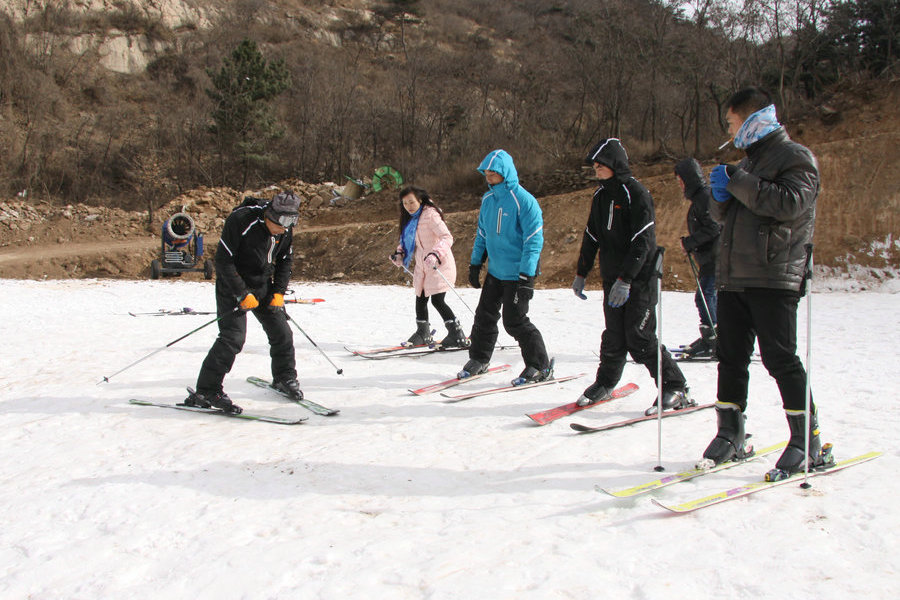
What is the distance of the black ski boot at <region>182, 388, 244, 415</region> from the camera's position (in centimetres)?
540

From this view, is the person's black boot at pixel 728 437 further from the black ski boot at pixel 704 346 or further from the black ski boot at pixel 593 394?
the black ski boot at pixel 704 346

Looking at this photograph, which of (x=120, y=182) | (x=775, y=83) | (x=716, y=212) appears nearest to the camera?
(x=716, y=212)

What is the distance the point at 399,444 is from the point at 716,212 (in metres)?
2.54

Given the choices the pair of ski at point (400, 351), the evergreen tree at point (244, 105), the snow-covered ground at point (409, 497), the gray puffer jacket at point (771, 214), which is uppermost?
the evergreen tree at point (244, 105)

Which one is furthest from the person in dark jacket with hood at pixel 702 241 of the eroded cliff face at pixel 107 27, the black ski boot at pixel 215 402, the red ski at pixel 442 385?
the eroded cliff face at pixel 107 27

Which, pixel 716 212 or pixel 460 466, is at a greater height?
pixel 716 212

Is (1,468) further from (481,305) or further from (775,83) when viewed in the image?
(775,83)

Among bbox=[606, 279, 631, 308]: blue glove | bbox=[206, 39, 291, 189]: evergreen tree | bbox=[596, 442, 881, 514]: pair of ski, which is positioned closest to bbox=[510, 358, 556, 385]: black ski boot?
bbox=[606, 279, 631, 308]: blue glove

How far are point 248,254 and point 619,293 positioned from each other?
2.99 m

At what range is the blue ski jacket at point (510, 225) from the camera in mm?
5805

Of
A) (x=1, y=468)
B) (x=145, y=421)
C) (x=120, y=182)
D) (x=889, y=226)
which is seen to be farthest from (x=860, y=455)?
(x=120, y=182)

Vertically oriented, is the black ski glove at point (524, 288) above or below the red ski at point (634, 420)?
above

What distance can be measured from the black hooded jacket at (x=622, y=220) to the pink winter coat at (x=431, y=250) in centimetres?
291

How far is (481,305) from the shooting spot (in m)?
6.20
